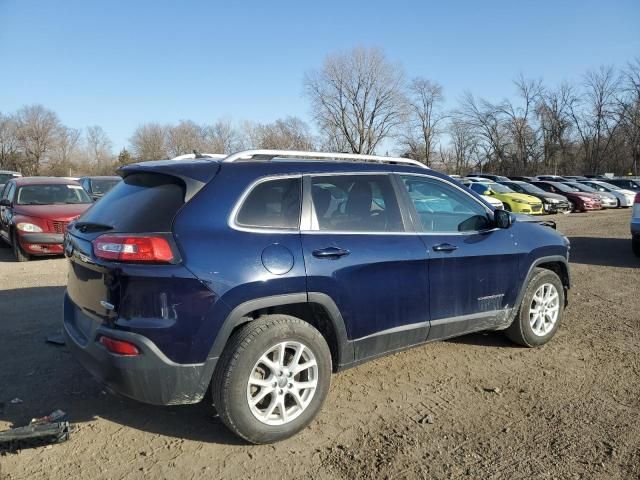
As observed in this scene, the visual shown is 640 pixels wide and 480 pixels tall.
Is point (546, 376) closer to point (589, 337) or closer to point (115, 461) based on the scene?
point (589, 337)

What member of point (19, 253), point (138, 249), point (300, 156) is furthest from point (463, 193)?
point (19, 253)

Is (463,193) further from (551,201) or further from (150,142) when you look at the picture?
(150,142)

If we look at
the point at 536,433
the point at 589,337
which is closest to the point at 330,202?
the point at 536,433

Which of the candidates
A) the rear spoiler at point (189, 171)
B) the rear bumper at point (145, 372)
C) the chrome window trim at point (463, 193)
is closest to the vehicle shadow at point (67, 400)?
the rear bumper at point (145, 372)

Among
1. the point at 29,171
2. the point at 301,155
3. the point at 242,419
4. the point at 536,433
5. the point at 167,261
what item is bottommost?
the point at 536,433

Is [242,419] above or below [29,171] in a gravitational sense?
below

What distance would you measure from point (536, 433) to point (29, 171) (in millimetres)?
77325

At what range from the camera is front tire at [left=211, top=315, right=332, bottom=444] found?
295 centimetres

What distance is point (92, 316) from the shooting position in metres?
3.04

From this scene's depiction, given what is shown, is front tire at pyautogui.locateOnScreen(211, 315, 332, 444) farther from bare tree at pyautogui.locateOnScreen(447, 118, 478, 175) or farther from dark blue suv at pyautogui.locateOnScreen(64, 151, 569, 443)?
bare tree at pyautogui.locateOnScreen(447, 118, 478, 175)

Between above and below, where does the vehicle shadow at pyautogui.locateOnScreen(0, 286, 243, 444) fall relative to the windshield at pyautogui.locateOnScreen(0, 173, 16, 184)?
below

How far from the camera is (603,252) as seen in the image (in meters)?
10.8

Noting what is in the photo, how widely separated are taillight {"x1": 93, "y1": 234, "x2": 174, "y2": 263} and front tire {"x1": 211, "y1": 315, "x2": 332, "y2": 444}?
0.65 m

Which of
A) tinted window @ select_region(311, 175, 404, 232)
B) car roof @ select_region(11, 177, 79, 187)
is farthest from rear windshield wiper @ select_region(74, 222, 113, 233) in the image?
car roof @ select_region(11, 177, 79, 187)
